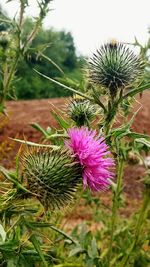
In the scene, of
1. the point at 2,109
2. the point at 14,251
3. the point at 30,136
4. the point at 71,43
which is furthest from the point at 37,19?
the point at 71,43

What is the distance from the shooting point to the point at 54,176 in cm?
262

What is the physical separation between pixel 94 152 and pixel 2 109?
70.0 inches

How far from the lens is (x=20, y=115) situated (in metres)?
25.0

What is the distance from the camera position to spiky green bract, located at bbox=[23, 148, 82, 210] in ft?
8.35

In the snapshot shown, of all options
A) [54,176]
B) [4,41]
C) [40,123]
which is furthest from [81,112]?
[40,123]

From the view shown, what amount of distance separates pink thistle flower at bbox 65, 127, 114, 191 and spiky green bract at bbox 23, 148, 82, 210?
0.08m

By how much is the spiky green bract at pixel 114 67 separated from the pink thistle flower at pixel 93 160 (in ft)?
2.28

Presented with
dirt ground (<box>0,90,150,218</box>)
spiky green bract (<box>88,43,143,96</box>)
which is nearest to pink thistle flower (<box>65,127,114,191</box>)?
spiky green bract (<box>88,43,143,96</box>)

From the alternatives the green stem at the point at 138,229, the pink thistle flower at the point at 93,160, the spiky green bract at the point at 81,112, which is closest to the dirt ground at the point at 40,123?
the green stem at the point at 138,229

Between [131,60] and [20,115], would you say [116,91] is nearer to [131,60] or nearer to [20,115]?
[131,60]

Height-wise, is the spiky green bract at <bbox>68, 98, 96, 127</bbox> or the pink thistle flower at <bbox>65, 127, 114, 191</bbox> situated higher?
the spiky green bract at <bbox>68, 98, 96, 127</bbox>

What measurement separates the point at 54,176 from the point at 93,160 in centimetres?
24

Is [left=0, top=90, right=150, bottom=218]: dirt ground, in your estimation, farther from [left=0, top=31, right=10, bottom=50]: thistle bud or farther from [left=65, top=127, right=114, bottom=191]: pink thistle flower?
[left=65, top=127, right=114, bottom=191]: pink thistle flower

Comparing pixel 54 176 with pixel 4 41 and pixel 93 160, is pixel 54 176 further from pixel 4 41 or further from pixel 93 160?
pixel 4 41
